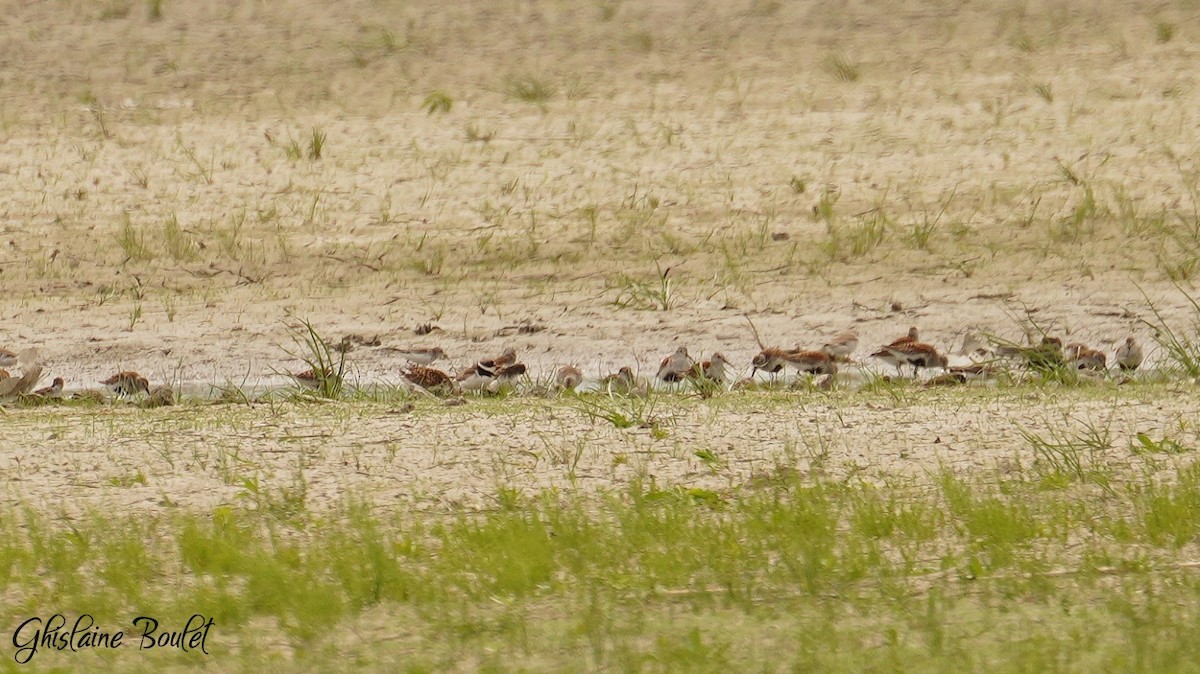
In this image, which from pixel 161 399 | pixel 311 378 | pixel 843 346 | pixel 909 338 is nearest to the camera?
pixel 161 399

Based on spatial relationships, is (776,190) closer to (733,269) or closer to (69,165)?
(733,269)

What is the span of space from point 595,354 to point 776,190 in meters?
2.74

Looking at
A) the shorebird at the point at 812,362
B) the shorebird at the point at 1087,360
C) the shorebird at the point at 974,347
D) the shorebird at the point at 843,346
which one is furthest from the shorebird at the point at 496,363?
the shorebird at the point at 1087,360

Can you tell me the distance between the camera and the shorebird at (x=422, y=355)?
997 centimetres

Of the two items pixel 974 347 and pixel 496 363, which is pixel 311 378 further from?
pixel 974 347

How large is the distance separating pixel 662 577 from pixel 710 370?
11.7 ft

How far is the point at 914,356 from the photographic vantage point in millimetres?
9000

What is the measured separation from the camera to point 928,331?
1050 centimetres

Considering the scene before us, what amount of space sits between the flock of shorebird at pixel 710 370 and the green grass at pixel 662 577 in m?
2.37

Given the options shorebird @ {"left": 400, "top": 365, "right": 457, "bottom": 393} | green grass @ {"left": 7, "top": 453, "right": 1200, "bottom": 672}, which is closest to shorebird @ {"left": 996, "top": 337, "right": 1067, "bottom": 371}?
green grass @ {"left": 7, "top": 453, "right": 1200, "bottom": 672}

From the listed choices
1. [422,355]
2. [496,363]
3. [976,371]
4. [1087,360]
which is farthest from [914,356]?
[422,355]

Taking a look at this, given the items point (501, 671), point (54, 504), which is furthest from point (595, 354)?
point (501, 671)

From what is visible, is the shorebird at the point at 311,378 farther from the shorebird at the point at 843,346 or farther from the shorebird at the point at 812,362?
the shorebird at the point at 843,346

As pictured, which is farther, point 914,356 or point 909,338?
point 909,338
